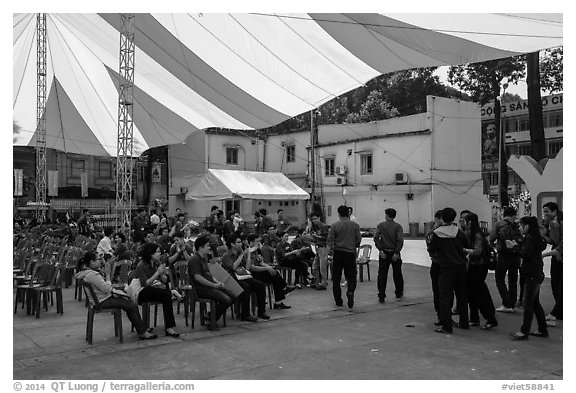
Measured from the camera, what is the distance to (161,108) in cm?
1300

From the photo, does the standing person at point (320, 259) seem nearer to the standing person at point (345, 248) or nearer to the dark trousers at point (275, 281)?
the standing person at point (345, 248)

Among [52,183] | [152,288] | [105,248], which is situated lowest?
[152,288]

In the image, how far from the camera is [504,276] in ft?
23.5

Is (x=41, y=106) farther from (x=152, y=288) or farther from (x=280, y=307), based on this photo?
(x=152, y=288)

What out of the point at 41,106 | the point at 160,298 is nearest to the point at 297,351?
the point at 160,298

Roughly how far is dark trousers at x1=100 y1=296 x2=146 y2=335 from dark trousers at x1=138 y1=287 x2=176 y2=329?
20 cm

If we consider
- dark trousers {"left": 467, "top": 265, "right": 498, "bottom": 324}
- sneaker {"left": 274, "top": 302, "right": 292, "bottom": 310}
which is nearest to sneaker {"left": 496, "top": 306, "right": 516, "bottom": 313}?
dark trousers {"left": 467, "top": 265, "right": 498, "bottom": 324}

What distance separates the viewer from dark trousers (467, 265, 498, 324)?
616 cm

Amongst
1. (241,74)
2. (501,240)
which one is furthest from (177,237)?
(501,240)

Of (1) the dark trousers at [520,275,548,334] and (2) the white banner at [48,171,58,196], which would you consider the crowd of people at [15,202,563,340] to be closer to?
(1) the dark trousers at [520,275,548,334]

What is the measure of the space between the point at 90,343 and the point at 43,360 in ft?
2.06

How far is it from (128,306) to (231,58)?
5.62 m

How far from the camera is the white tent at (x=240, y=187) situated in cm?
2308

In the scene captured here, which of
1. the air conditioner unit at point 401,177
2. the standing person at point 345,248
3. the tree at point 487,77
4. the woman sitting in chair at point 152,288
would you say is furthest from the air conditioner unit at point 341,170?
the woman sitting in chair at point 152,288
